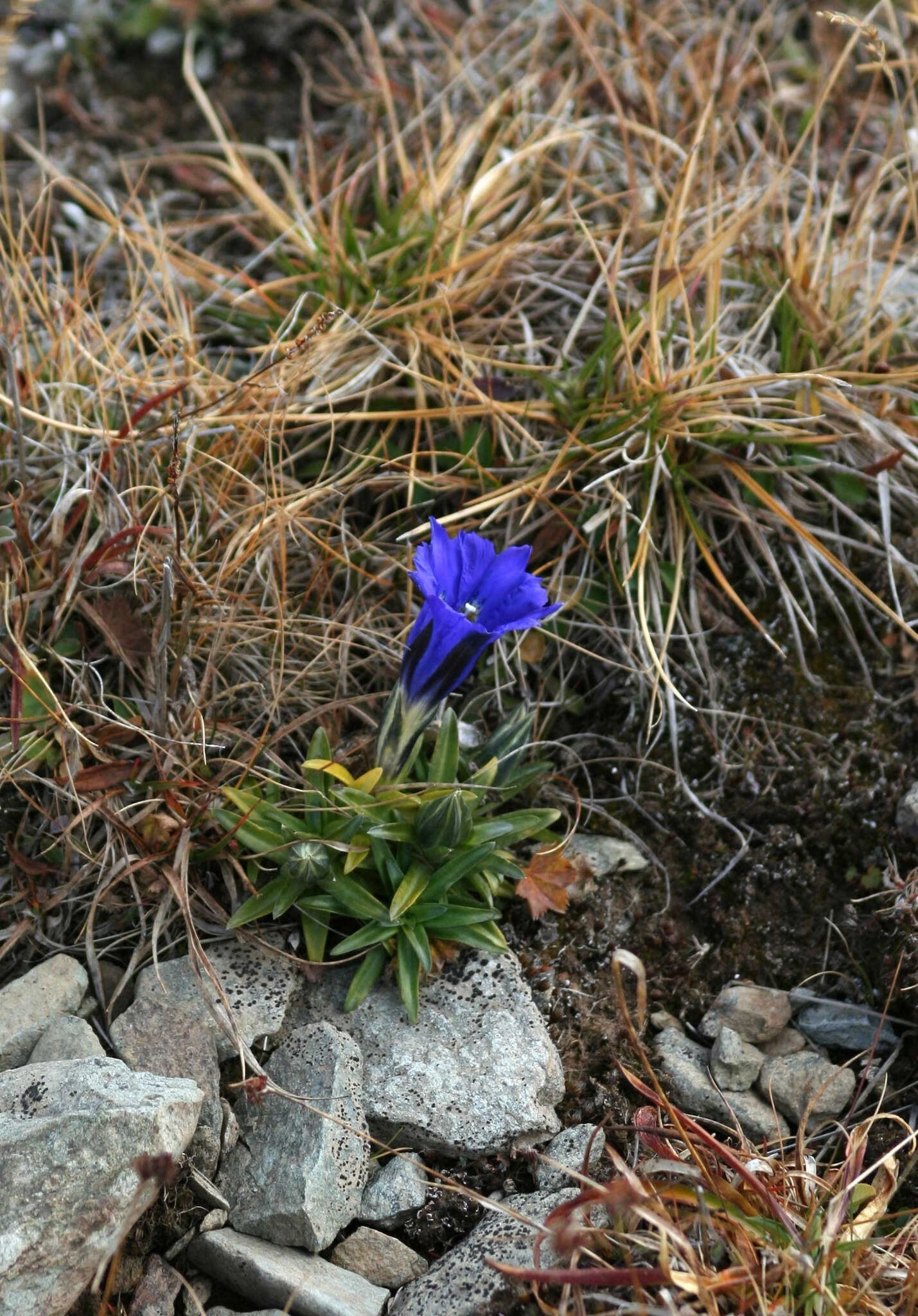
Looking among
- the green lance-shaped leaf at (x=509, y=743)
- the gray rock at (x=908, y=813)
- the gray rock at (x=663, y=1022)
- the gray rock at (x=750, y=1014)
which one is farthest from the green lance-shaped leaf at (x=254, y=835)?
the gray rock at (x=908, y=813)

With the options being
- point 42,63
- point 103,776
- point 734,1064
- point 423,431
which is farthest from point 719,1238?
point 42,63

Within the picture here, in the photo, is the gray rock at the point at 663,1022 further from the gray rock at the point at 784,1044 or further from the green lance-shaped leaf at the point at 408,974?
the green lance-shaped leaf at the point at 408,974

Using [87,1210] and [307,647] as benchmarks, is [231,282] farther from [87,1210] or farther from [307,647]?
[87,1210]

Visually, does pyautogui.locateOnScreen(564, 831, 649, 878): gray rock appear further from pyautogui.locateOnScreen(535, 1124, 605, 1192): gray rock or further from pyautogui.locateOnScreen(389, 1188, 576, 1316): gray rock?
pyautogui.locateOnScreen(389, 1188, 576, 1316): gray rock

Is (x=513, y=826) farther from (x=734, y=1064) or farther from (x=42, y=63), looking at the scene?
(x=42, y=63)

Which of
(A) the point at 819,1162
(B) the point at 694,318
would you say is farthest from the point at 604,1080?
(B) the point at 694,318

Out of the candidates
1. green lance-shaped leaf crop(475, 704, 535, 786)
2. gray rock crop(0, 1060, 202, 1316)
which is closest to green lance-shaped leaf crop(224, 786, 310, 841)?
green lance-shaped leaf crop(475, 704, 535, 786)
